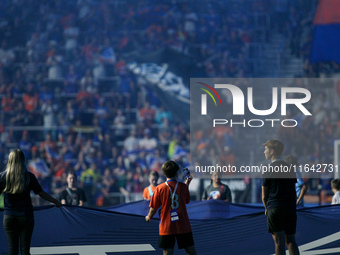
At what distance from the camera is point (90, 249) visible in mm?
6430

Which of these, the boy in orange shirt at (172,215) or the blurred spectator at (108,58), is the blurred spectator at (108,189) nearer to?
the blurred spectator at (108,58)

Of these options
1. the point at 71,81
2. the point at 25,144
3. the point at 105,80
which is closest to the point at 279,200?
the point at 25,144

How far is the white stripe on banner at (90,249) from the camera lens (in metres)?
6.35

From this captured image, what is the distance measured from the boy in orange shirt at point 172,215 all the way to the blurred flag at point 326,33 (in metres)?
13.8

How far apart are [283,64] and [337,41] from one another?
196 cm

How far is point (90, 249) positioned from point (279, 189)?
2320 millimetres

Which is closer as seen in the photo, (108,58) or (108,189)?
(108,189)

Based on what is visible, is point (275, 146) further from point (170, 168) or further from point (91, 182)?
point (91, 182)

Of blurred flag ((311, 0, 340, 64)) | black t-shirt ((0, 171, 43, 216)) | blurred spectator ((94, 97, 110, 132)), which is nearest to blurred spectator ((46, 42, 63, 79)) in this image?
blurred spectator ((94, 97, 110, 132))

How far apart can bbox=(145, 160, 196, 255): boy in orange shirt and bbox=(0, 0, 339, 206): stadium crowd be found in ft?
31.9

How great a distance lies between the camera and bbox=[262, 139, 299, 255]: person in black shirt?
5773mm

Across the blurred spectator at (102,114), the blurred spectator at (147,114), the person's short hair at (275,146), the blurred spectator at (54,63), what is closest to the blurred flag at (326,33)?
the blurred spectator at (147,114)

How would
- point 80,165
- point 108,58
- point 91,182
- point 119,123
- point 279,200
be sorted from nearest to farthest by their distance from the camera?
point 279,200 < point 91,182 < point 80,165 < point 119,123 < point 108,58

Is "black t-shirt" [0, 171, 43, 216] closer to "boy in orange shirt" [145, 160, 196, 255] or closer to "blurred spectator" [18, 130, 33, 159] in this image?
"boy in orange shirt" [145, 160, 196, 255]
